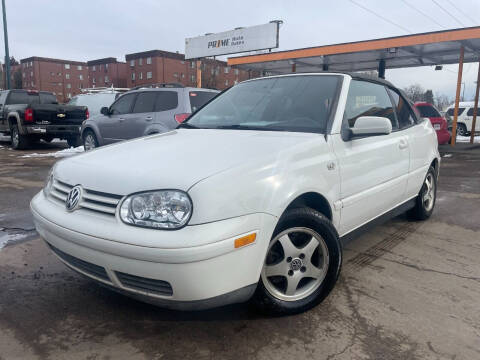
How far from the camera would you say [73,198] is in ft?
7.73

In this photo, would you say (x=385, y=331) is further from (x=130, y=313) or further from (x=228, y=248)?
(x=130, y=313)

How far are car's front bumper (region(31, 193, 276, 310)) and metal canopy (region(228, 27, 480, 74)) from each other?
493 inches

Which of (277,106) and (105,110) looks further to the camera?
(105,110)

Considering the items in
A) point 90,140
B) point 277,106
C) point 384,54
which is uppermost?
point 384,54

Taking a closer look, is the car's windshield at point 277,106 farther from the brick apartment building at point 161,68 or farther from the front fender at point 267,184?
the brick apartment building at point 161,68

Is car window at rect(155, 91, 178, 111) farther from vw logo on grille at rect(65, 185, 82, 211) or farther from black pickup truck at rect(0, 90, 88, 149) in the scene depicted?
black pickup truck at rect(0, 90, 88, 149)

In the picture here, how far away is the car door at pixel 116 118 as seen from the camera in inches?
340

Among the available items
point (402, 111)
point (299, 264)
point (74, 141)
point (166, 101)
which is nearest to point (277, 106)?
point (299, 264)

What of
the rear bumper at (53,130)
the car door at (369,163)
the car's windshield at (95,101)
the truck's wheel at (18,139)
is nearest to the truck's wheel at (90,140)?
the rear bumper at (53,130)

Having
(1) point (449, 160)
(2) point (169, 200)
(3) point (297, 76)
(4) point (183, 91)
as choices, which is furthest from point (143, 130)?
(1) point (449, 160)

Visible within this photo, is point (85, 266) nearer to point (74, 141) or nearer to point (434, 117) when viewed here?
point (74, 141)

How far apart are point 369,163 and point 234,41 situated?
1715cm

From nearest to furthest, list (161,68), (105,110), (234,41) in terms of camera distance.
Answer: (105,110) → (234,41) → (161,68)

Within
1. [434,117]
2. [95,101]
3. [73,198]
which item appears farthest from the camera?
[95,101]
